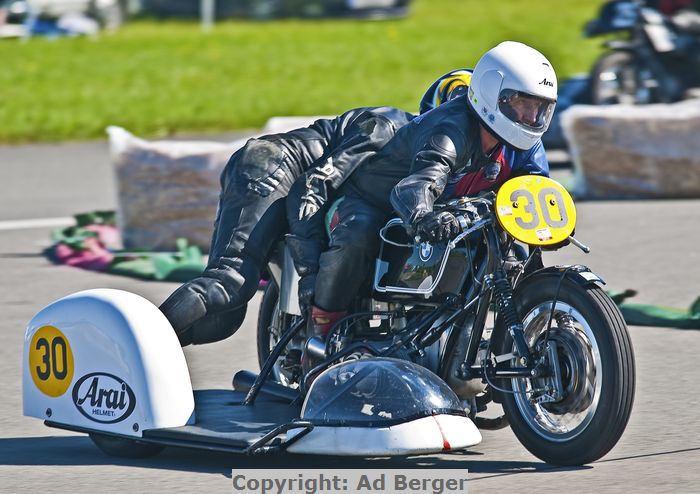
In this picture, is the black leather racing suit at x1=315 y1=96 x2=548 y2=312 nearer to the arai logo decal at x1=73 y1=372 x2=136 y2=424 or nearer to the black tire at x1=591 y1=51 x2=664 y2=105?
the arai logo decal at x1=73 y1=372 x2=136 y2=424

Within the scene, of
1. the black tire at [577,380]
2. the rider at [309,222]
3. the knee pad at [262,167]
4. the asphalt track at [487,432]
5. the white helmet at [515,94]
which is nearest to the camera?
the black tire at [577,380]

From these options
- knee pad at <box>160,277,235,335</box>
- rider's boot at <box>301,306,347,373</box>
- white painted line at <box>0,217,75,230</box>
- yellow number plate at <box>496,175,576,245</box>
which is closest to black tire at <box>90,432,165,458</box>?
knee pad at <box>160,277,235,335</box>

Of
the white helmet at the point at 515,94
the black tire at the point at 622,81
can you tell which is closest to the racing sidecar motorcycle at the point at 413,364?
the white helmet at the point at 515,94

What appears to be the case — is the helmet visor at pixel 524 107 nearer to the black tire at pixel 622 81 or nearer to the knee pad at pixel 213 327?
the knee pad at pixel 213 327

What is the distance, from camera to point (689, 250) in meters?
10.3

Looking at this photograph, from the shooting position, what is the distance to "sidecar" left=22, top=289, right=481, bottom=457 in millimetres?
5270

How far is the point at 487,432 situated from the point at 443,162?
124cm

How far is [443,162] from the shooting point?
5.62 m

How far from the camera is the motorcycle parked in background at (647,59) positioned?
48.7ft

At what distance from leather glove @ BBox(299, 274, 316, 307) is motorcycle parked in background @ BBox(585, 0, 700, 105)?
882cm

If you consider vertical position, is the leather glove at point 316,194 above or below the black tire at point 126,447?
above

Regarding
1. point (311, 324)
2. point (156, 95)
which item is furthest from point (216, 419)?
point (156, 95)

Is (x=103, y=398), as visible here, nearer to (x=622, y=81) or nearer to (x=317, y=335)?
(x=317, y=335)

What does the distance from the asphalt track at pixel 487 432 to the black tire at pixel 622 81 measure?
270cm
